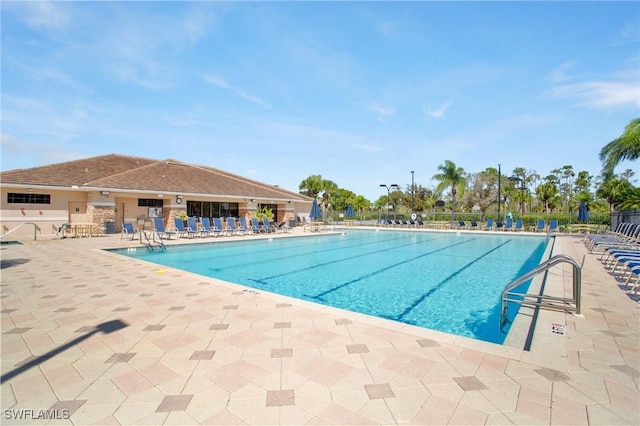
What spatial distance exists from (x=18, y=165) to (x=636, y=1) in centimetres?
2786

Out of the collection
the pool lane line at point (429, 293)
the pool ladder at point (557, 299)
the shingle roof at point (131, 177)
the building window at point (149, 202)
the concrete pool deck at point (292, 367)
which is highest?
the shingle roof at point (131, 177)

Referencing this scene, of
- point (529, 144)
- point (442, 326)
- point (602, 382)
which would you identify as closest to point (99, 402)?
point (602, 382)

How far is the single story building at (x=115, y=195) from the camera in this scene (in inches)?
604

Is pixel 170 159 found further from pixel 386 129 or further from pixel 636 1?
pixel 636 1

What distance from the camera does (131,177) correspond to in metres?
18.7

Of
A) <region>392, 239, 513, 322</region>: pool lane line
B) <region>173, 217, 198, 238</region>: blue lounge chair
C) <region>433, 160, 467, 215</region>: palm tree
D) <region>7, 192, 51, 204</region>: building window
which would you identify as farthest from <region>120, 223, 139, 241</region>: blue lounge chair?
<region>433, 160, 467, 215</region>: palm tree

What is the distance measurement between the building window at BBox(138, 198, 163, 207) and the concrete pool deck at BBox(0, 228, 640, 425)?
1633 cm

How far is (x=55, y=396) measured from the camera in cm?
235

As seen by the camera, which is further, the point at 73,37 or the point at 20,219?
the point at 20,219

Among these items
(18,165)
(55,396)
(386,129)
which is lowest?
(55,396)

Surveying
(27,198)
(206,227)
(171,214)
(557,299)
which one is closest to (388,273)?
(557,299)

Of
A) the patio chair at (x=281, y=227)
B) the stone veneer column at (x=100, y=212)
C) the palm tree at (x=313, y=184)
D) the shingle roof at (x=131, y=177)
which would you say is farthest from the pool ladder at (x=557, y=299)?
the palm tree at (x=313, y=184)

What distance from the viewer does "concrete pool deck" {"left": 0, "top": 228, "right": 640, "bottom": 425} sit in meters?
2.13

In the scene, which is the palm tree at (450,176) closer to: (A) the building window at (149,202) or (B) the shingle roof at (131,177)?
(B) the shingle roof at (131,177)
